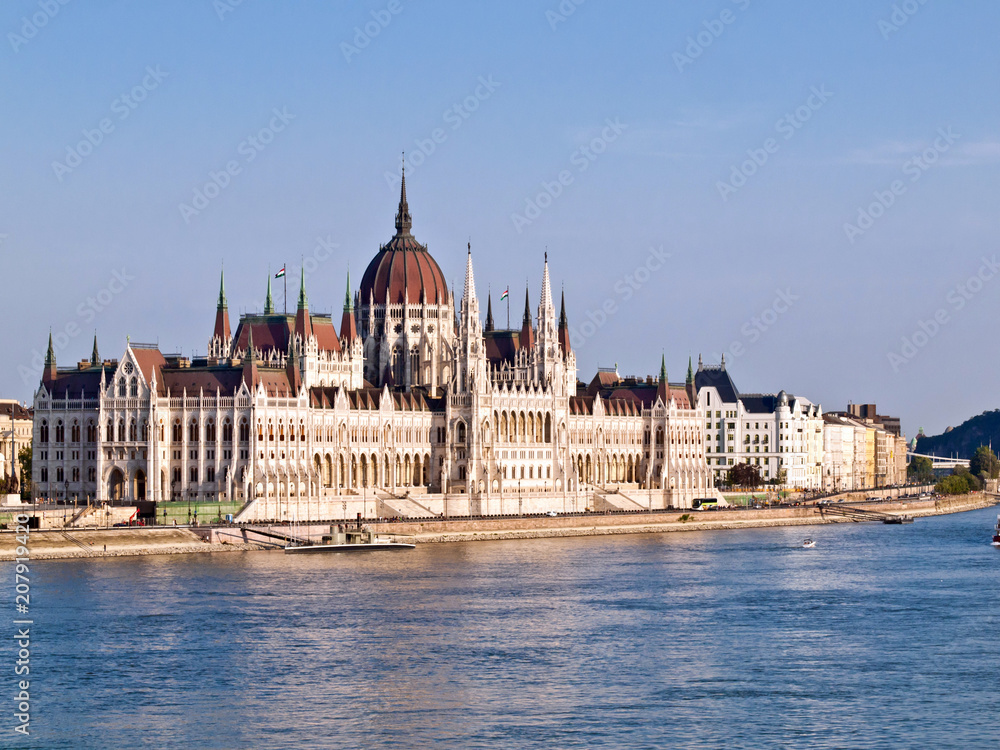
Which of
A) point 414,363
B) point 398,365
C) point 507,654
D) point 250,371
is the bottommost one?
point 507,654

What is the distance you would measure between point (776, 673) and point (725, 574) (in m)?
39.1

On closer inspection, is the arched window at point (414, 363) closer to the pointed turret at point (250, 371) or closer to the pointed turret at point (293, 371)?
the pointed turret at point (293, 371)

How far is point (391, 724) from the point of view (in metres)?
60.2

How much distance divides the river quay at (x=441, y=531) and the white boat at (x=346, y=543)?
1.51 meters

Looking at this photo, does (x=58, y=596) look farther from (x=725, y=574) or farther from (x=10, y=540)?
(x=725, y=574)

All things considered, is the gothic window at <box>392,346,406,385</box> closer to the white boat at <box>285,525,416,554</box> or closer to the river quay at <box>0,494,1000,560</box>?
the river quay at <box>0,494,1000,560</box>

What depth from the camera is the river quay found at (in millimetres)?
115125

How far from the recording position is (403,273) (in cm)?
17525

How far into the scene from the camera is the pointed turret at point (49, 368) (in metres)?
145

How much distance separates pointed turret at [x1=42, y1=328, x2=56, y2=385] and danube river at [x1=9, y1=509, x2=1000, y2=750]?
3505 cm

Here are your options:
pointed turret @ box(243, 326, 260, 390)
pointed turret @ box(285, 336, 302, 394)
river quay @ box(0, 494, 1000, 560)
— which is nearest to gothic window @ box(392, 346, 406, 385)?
pointed turret @ box(285, 336, 302, 394)

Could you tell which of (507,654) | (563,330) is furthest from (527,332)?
(507,654)

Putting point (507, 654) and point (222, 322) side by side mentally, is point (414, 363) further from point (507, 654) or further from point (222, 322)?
point (507, 654)

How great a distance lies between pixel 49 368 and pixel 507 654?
262 ft
